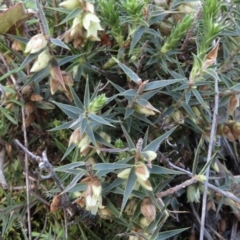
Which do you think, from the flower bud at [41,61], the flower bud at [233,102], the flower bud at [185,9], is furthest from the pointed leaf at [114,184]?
the flower bud at [185,9]

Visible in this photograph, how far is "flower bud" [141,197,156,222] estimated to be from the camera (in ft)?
3.34

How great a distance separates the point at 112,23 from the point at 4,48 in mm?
337

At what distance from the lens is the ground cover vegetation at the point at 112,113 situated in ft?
3.36

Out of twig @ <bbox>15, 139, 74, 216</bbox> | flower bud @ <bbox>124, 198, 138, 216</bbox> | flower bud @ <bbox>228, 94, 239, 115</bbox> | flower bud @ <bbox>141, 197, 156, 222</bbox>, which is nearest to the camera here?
twig @ <bbox>15, 139, 74, 216</bbox>

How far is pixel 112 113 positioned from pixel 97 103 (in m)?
0.17

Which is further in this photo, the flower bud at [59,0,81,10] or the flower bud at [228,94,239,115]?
the flower bud at [228,94,239,115]

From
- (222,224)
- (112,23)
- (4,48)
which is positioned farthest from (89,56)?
(222,224)

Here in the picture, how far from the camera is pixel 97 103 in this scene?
98cm

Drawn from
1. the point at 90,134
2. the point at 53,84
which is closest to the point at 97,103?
the point at 90,134

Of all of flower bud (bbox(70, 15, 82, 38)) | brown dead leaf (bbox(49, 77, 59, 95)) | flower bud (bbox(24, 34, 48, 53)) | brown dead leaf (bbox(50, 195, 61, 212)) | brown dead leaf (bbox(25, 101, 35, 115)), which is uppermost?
flower bud (bbox(24, 34, 48, 53))

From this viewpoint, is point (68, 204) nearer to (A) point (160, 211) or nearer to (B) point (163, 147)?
(A) point (160, 211)

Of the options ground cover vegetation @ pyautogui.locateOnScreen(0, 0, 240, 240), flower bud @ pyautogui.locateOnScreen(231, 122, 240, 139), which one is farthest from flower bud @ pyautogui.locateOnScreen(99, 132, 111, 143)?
flower bud @ pyautogui.locateOnScreen(231, 122, 240, 139)

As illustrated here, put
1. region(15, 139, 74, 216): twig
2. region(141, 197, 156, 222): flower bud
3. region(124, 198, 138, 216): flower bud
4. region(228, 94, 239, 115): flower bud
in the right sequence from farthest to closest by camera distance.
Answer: region(228, 94, 239, 115): flower bud → region(124, 198, 138, 216): flower bud → region(141, 197, 156, 222): flower bud → region(15, 139, 74, 216): twig

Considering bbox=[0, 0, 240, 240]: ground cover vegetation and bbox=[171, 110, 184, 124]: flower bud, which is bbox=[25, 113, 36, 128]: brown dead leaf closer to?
bbox=[0, 0, 240, 240]: ground cover vegetation
